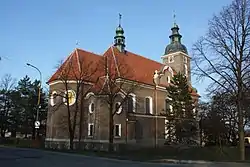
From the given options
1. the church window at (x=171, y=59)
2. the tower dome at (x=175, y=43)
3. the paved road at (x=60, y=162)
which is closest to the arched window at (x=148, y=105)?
the church window at (x=171, y=59)

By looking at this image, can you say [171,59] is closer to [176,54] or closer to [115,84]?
[176,54]

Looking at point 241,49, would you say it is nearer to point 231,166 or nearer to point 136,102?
point 231,166

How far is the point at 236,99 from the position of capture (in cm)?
2519

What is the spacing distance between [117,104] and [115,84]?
281 cm

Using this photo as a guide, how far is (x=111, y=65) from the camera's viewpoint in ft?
127

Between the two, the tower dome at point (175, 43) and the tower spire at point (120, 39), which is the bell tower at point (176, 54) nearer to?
the tower dome at point (175, 43)

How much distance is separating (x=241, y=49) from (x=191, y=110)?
16.0 meters

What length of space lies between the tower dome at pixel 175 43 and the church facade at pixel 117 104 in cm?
731

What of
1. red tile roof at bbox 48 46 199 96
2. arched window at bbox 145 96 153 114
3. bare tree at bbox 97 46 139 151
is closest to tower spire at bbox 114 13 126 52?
red tile roof at bbox 48 46 199 96

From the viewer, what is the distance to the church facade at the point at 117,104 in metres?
38.3

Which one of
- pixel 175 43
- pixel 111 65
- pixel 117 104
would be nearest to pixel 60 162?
pixel 117 104

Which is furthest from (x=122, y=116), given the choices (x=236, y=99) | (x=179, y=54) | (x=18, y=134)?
(x=18, y=134)

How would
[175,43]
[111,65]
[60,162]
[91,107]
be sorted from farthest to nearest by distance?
1. [175,43]
2. [91,107]
3. [111,65]
4. [60,162]

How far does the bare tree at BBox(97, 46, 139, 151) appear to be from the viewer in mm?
33500
